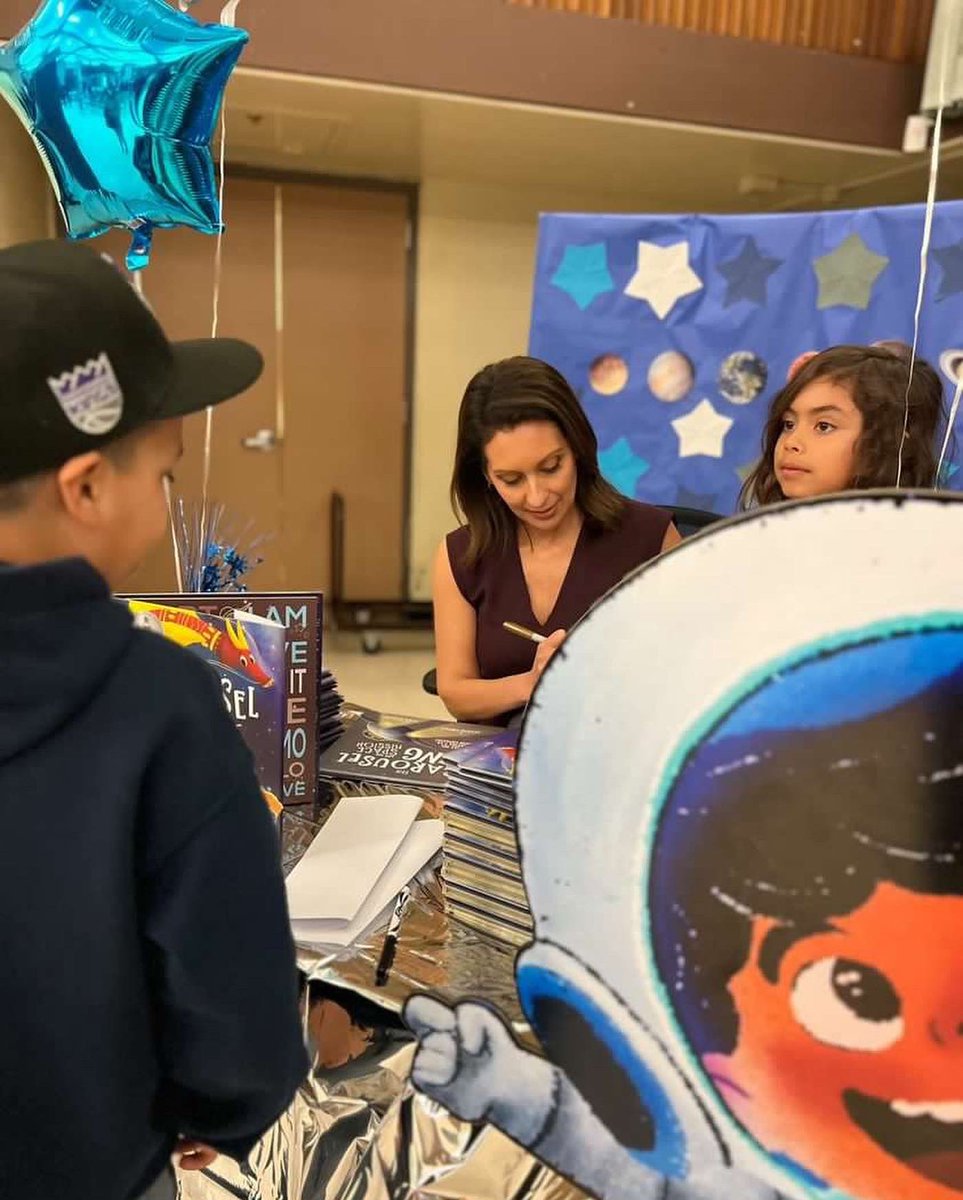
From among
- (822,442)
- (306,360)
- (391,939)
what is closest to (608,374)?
(822,442)

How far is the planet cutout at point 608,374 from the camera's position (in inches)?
109

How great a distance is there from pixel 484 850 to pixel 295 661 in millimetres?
370

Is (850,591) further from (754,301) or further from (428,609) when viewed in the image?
(428,609)

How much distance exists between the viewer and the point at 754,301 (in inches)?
105

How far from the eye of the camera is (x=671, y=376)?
276 cm

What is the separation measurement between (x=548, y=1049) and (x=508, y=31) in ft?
9.83

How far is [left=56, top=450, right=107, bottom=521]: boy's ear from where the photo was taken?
56 centimetres

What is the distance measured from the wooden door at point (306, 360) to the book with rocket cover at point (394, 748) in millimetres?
2729

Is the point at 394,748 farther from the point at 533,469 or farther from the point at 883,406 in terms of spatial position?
the point at 883,406

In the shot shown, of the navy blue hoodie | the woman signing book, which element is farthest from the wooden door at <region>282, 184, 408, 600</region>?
the navy blue hoodie

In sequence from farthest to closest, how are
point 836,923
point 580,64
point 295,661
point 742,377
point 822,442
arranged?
point 580,64 < point 742,377 < point 822,442 < point 295,661 < point 836,923

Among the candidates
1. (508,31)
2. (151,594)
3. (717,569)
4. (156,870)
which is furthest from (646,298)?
(156,870)

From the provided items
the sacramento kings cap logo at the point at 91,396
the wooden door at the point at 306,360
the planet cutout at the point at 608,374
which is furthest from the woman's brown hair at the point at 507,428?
the wooden door at the point at 306,360

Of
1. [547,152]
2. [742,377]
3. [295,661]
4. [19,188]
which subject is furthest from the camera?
[547,152]
